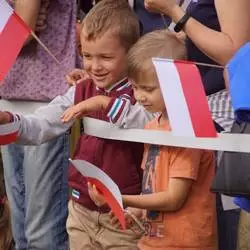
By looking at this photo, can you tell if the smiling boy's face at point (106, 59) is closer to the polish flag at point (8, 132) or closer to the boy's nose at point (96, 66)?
the boy's nose at point (96, 66)

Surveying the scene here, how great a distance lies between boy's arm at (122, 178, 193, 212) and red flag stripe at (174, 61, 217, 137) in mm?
353

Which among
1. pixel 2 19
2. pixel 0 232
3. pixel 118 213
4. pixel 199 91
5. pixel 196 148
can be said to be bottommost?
pixel 0 232

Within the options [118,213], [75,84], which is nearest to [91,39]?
[75,84]

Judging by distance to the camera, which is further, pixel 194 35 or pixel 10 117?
pixel 10 117

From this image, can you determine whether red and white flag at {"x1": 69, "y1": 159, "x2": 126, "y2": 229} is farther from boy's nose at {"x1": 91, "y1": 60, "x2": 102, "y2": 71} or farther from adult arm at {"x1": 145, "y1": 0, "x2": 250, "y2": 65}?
adult arm at {"x1": 145, "y1": 0, "x2": 250, "y2": 65}

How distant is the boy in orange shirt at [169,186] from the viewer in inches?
106

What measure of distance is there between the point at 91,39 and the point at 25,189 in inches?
48.6

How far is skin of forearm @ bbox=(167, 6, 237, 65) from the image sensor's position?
8.54ft

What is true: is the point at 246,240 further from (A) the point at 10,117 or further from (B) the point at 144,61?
(A) the point at 10,117

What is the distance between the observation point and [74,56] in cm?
374

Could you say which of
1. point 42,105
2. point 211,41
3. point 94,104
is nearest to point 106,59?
point 94,104

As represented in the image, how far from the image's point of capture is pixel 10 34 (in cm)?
272

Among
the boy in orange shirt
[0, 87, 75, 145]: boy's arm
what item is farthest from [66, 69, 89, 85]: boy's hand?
the boy in orange shirt

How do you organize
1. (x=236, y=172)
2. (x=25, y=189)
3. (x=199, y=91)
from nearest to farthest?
(x=236, y=172) → (x=199, y=91) → (x=25, y=189)
